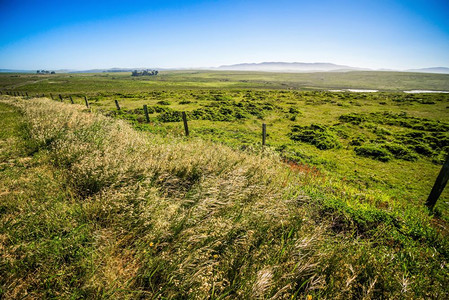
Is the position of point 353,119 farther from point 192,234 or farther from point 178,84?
point 178,84

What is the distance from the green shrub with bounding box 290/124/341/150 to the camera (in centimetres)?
1380

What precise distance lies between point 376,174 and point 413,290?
9.07 meters

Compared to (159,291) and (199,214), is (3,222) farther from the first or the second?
(199,214)

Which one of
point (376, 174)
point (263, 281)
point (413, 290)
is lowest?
point (376, 174)

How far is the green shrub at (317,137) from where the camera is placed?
45.3ft

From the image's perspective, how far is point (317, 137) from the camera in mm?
14938


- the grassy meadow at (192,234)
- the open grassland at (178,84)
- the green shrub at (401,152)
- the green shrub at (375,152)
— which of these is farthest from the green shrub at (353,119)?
the open grassland at (178,84)

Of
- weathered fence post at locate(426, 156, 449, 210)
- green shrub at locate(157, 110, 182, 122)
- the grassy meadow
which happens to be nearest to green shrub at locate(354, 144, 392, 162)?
the grassy meadow

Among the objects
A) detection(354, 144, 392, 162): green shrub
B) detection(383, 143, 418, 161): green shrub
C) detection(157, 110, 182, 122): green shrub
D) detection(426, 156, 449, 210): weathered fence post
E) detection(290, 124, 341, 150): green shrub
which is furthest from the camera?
detection(157, 110, 182, 122): green shrub

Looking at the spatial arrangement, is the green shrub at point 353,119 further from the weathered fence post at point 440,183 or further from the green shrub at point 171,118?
the green shrub at point 171,118

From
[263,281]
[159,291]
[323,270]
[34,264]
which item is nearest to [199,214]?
[159,291]

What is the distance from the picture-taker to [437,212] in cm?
630

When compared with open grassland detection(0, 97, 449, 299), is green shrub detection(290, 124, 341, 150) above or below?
below

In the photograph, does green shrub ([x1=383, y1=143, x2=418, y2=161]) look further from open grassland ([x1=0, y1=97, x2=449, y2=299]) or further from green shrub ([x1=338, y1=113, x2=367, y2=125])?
open grassland ([x1=0, y1=97, x2=449, y2=299])
